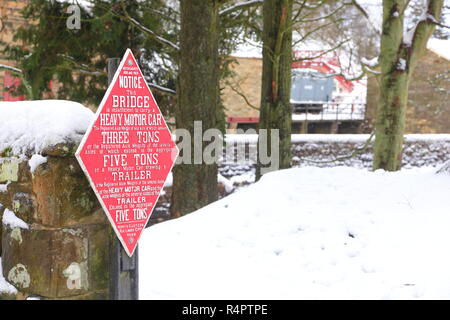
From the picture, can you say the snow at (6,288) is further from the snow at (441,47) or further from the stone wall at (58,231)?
the snow at (441,47)

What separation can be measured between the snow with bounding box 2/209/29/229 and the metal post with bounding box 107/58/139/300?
630mm

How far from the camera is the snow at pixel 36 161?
9.41ft

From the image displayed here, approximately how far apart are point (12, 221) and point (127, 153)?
3.22 feet

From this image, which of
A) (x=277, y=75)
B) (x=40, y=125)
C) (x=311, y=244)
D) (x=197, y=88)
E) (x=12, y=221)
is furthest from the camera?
(x=277, y=75)

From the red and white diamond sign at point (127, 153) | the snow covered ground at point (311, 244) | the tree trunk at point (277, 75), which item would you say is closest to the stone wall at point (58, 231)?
the red and white diamond sign at point (127, 153)

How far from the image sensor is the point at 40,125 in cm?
300

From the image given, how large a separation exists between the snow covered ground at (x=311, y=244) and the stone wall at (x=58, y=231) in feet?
2.43

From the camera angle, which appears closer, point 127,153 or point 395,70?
point 127,153

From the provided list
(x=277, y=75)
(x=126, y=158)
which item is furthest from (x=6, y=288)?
(x=277, y=75)

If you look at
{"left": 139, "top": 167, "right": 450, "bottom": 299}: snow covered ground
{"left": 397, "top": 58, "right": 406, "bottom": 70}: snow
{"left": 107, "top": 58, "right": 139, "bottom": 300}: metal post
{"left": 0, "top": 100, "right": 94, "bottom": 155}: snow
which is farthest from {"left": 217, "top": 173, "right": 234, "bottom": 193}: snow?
{"left": 107, "top": 58, "right": 139, "bottom": 300}: metal post

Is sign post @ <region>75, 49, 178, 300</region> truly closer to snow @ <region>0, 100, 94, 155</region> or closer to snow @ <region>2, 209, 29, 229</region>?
snow @ <region>0, 100, 94, 155</region>

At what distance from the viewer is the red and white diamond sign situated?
2.63 meters

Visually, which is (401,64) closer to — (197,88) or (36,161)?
(197,88)
